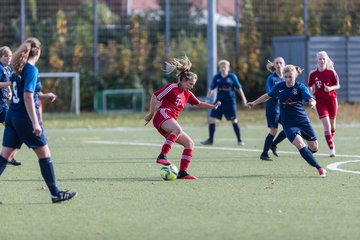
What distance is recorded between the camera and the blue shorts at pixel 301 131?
568 inches

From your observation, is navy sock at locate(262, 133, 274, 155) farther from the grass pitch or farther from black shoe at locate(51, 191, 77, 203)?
black shoe at locate(51, 191, 77, 203)

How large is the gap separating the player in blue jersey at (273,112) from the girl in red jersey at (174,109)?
125 inches

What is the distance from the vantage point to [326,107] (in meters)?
18.0

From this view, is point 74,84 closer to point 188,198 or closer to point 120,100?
point 120,100

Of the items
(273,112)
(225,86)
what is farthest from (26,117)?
(225,86)

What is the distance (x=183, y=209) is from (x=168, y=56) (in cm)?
2332

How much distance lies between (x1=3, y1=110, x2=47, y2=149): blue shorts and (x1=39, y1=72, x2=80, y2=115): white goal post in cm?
2114

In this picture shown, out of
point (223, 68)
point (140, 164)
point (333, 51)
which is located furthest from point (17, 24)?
point (140, 164)

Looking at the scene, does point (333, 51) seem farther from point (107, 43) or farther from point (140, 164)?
point (140, 164)

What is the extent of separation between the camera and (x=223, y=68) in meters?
21.0

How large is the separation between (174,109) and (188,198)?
2934 mm

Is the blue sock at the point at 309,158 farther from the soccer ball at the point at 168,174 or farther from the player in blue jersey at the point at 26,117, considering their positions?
the player in blue jersey at the point at 26,117

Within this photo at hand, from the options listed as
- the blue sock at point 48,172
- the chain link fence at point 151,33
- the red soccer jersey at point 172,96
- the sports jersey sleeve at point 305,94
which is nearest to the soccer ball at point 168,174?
the red soccer jersey at point 172,96

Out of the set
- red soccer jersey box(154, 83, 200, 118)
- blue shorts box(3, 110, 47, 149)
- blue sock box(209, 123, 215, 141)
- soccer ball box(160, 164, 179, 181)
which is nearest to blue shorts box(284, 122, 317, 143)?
red soccer jersey box(154, 83, 200, 118)
